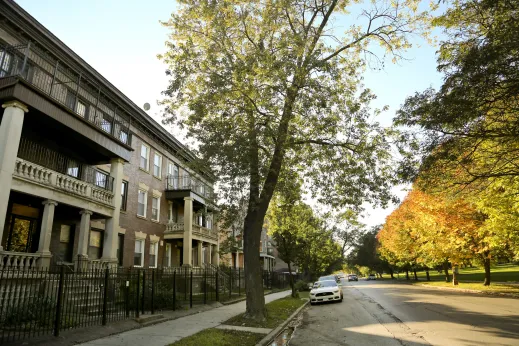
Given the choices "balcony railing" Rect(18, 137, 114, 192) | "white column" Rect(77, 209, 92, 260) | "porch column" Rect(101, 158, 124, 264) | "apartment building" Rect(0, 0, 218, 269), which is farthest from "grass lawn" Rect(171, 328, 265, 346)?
"balcony railing" Rect(18, 137, 114, 192)

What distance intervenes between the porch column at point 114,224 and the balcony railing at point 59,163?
12.3 inches

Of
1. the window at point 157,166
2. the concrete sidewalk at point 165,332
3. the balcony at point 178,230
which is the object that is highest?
the window at point 157,166

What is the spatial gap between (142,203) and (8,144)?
12272 millimetres

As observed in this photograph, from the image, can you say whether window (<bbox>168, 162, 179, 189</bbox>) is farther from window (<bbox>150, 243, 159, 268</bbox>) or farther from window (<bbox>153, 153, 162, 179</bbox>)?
window (<bbox>150, 243, 159, 268</bbox>)

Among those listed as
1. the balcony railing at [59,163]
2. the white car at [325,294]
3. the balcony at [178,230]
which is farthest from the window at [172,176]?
the white car at [325,294]

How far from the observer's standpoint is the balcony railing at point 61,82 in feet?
44.5

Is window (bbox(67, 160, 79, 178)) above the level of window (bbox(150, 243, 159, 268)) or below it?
above

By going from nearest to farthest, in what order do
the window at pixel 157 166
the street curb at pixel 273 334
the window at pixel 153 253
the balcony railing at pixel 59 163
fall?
the street curb at pixel 273 334, the balcony railing at pixel 59 163, the window at pixel 153 253, the window at pixel 157 166

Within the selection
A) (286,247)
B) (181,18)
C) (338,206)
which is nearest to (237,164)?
(338,206)

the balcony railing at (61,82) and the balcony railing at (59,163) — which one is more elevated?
the balcony railing at (61,82)

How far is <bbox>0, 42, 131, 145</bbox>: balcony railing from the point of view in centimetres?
1355

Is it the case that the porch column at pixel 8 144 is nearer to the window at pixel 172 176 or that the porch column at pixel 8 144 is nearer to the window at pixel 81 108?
the window at pixel 81 108

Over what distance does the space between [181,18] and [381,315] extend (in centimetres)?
1439

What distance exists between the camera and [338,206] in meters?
15.9
